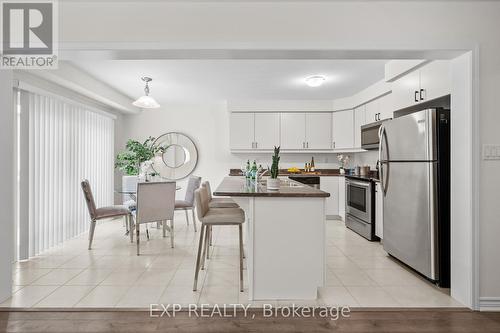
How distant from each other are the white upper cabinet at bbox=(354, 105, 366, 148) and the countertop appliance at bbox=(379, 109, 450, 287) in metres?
2.18

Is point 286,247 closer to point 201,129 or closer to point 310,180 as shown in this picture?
point 310,180

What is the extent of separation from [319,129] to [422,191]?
3.55 m

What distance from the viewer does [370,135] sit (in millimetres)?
4980

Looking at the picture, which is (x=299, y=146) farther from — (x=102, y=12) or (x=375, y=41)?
(x=102, y=12)

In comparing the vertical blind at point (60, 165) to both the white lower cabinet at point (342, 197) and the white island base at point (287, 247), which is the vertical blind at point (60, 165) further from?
the white lower cabinet at point (342, 197)

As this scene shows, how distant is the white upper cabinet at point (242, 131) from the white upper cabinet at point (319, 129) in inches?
45.2

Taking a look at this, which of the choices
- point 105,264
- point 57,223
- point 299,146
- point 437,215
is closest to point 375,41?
point 437,215

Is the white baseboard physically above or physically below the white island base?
below

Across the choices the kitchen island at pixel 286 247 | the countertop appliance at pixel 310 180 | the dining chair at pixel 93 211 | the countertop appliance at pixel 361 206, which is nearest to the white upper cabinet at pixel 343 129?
the countertop appliance at pixel 310 180

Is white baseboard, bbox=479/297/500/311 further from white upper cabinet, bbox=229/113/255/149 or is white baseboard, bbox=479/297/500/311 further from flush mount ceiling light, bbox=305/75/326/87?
white upper cabinet, bbox=229/113/255/149

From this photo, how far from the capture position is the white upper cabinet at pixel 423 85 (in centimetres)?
288

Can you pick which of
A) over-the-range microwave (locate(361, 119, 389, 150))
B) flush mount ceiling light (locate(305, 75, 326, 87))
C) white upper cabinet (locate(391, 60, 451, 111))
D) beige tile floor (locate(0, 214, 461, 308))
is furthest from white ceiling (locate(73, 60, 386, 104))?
beige tile floor (locate(0, 214, 461, 308))

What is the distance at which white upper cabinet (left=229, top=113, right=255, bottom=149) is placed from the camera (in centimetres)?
633

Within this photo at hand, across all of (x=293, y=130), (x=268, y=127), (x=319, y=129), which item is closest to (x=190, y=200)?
(x=268, y=127)
